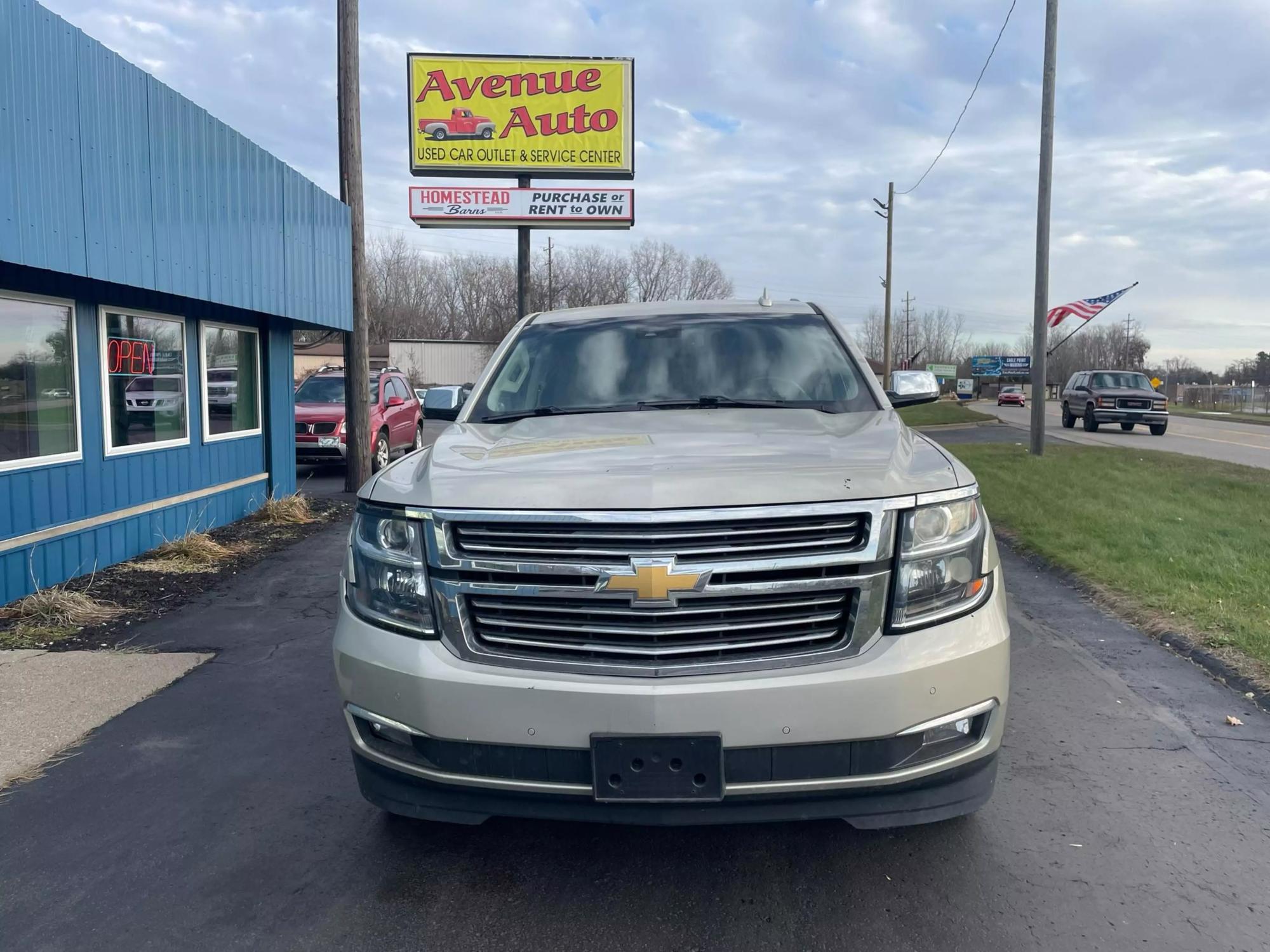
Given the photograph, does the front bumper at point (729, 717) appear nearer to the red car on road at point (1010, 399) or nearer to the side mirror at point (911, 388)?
the side mirror at point (911, 388)

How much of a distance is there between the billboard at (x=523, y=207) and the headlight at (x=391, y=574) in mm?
17651

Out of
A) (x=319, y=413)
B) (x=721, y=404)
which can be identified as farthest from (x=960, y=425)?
(x=721, y=404)

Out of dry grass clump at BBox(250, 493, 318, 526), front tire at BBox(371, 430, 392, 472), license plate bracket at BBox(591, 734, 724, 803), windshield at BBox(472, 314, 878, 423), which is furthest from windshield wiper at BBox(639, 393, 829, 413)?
front tire at BBox(371, 430, 392, 472)

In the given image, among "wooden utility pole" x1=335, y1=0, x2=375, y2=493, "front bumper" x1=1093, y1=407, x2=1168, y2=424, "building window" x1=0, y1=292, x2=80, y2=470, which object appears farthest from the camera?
"front bumper" x1=1093, y1=407, x2=1168, y2=424

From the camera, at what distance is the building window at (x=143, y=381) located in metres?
8.16

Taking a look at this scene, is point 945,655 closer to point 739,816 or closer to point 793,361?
point 739,816

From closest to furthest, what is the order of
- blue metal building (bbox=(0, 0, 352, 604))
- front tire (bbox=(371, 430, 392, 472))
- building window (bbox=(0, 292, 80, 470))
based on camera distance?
blue metal building (bbox=(0, 0, 352, 604)), building window (bbox=(0, 292, 80, 470)), front tire (bbox=(371, 430, 392, 472))

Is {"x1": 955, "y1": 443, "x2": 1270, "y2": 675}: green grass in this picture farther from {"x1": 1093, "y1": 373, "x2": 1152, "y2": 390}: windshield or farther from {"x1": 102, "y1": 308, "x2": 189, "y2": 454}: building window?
{"x1": 1093, "y1": 373, "x2": 1152, "y2": 390}: windshield

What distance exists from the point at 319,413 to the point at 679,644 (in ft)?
45.0

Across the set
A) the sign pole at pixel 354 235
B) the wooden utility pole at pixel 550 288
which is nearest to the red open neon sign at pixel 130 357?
the sign pole at pixel 354 235

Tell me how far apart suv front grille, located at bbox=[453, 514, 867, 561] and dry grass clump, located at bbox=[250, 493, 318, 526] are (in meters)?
8.81

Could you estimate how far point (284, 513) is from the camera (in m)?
11.0

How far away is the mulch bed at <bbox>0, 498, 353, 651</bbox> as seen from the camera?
606 centimetres

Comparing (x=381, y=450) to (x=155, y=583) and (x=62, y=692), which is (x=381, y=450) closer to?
(x=155, y=583)
